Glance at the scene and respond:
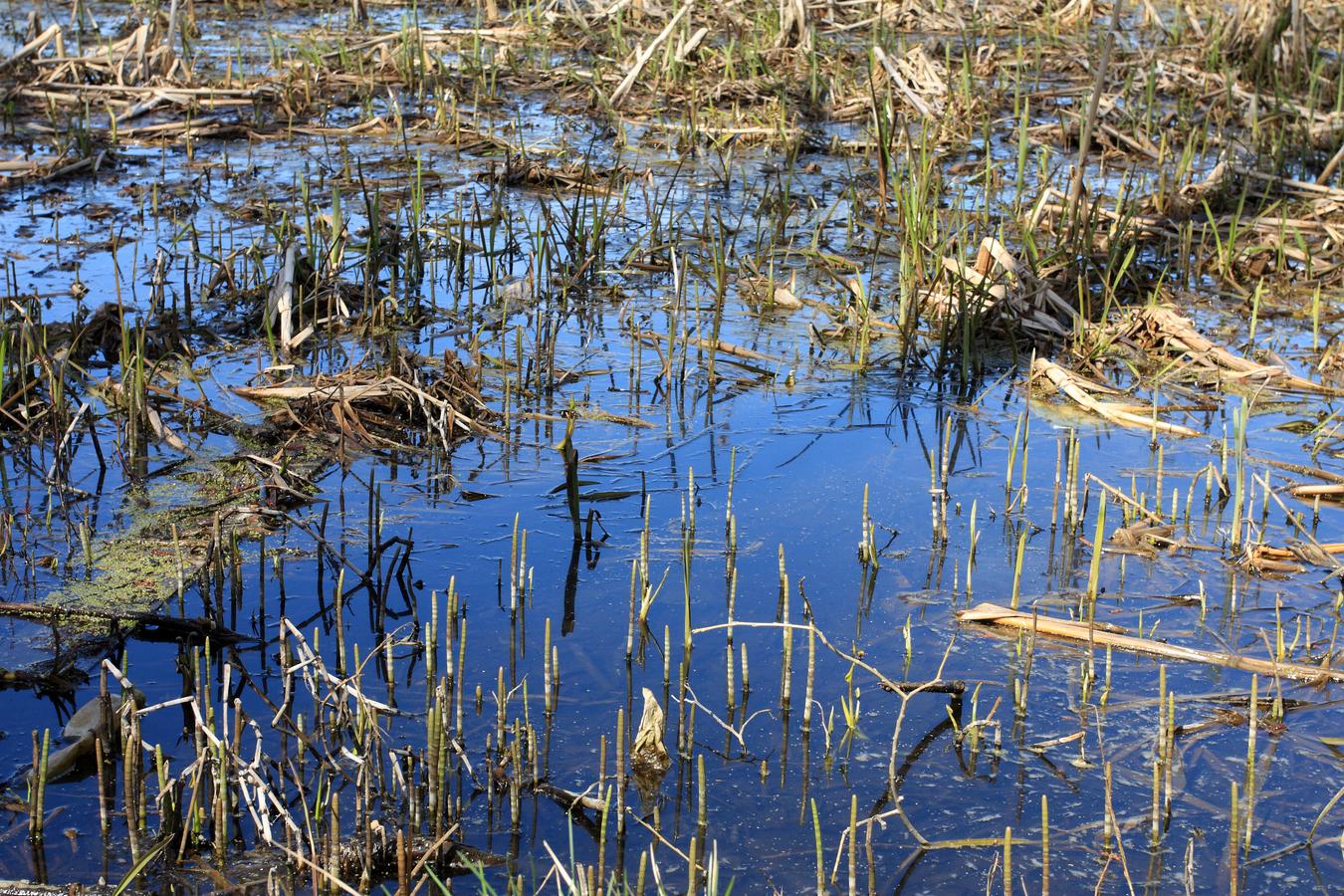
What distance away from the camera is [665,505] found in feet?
15.9

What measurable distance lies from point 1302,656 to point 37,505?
3774mm

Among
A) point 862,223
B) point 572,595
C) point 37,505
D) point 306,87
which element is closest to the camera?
point 572,595

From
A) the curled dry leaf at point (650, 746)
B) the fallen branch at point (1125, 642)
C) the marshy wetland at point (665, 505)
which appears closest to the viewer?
the marshy wetland at point (665, 505)

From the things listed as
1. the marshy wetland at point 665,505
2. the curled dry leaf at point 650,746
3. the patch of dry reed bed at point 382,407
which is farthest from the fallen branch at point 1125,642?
the patch of dry reed bed at point 382,407

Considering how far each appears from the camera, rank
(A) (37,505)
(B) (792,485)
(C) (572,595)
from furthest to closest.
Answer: (B) (792,485), (A) (37,505), (C) (572,595)

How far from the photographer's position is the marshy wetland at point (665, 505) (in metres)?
3.16

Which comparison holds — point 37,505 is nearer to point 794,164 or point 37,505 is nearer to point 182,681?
point 182,681

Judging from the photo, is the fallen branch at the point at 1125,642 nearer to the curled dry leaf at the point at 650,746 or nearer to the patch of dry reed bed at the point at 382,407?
the curled dry leaf at the point at 650,746

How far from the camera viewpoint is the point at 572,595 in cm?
423

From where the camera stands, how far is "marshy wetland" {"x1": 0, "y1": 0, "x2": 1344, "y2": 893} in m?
3.16

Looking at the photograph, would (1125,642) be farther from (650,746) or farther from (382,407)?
(382,407)

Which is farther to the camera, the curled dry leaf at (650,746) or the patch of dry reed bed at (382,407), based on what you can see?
the patch of dry reed bed at (382,407)

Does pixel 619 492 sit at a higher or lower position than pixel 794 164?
lower

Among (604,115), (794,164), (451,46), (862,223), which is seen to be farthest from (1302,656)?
→ (451,46)
